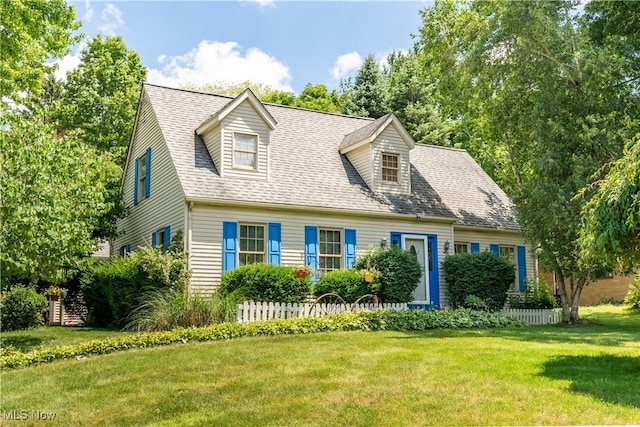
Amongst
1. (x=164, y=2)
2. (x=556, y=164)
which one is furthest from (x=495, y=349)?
(x=164, y=2)

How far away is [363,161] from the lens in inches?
700

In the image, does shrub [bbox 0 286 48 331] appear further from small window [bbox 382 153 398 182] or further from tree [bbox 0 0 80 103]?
small window [bbox 382 153 398 182]

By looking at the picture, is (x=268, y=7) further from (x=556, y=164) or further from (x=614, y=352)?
(x=614, y=352)

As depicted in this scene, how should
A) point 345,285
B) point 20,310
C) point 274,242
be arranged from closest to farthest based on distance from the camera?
point 20,310, point 345,285, point 274,242

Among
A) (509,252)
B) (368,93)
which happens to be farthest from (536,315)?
(368,93)

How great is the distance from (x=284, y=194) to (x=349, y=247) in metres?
2.35

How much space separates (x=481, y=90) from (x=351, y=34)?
4.71 meters

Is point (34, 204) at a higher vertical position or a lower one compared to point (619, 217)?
higher

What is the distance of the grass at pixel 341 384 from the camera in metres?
5.60

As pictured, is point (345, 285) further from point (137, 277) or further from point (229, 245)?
point (137, 277)

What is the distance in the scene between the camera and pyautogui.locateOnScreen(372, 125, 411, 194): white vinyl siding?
1753 centimetres

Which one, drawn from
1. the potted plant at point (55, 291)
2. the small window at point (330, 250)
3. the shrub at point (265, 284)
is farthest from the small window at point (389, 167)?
the potted plant at point (55, 291)

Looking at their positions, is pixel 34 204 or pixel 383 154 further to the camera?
pixel 383 154

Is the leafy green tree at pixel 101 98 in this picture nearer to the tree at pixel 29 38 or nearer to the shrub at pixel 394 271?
the tree at pixel 29 38
